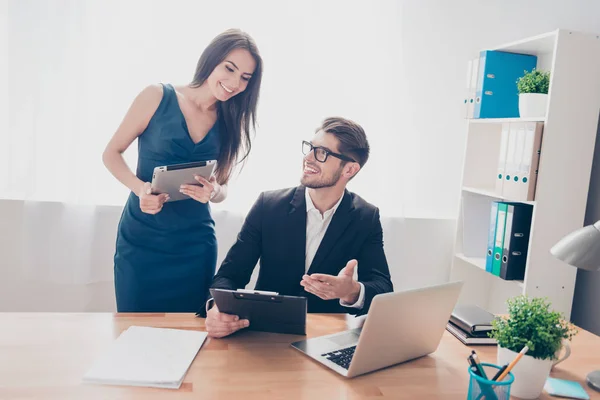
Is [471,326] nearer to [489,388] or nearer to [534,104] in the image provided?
[489,388]

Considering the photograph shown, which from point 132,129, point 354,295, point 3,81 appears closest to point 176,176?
point 132,129

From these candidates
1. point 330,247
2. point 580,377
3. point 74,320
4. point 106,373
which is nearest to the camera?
point 106,373

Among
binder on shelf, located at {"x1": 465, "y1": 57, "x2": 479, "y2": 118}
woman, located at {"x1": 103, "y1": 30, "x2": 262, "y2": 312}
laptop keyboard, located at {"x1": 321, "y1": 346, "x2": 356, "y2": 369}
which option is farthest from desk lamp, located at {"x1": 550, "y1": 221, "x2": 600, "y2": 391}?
binder on shelf, located at {"x1": 465, "y1": 57, "x2": 479, "y2": 118}

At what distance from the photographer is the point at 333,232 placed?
1.95 metres

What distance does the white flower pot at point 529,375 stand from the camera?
1.24 metres

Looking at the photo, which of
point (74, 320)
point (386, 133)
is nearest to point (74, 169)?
point (74, 320)

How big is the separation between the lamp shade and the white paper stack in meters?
0.96

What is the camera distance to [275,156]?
294 centimetres

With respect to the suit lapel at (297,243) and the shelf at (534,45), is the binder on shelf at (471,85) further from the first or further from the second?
the suit lapel at (297,243)

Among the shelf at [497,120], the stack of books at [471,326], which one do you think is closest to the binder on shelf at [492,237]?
the shelf at [497,120]

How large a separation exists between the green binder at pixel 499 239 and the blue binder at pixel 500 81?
0.51 meters

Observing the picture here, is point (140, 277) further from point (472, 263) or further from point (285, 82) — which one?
point (472, 263)

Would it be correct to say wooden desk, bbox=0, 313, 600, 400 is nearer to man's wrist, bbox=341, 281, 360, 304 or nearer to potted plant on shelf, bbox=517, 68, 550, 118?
man's wrist, bbox=341, 281, 360, 304

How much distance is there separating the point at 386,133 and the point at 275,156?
2.07 feet
